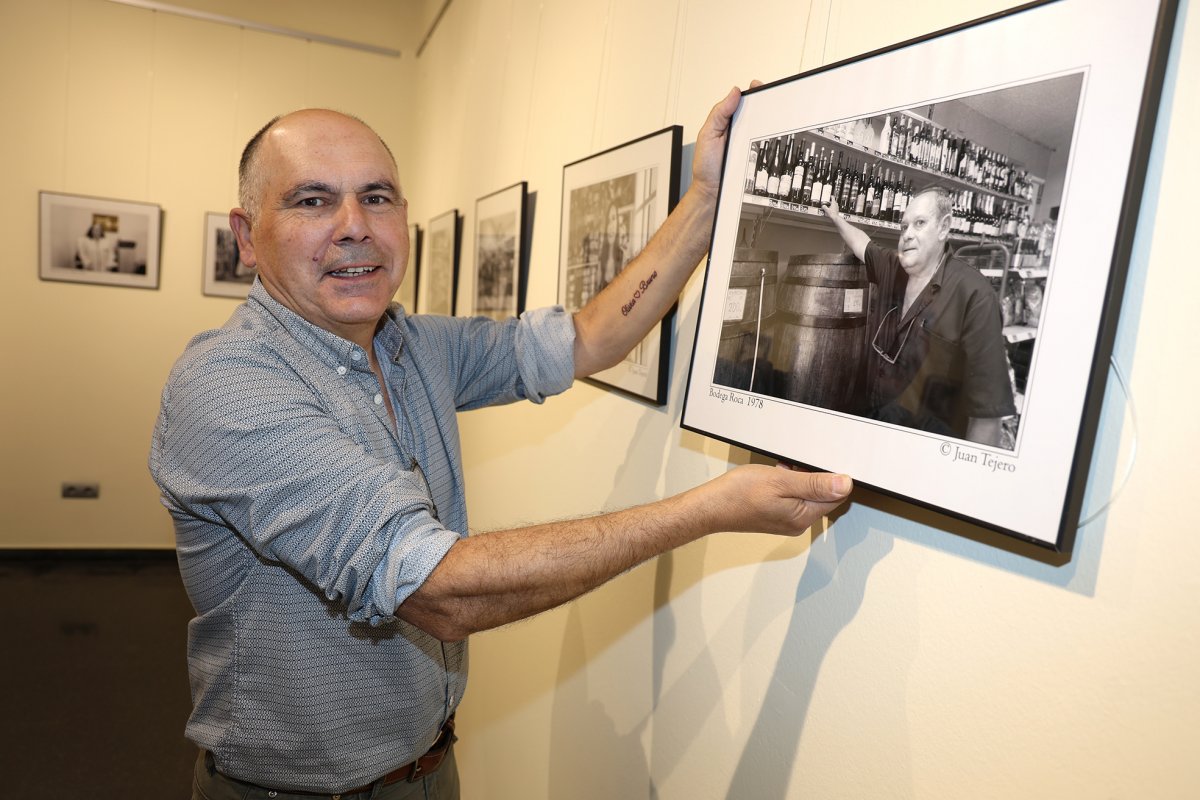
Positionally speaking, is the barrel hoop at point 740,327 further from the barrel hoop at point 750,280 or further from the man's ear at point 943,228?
the man's ear at point 943,228

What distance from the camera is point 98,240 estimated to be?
205 inches

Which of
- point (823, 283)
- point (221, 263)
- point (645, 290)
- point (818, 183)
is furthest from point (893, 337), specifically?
point (221, 263)

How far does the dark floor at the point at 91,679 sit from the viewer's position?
313 cm

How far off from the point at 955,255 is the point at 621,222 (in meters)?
1.08

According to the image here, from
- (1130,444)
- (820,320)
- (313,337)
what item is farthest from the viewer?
(313,337)

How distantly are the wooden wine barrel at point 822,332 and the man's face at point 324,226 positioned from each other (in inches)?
31.1

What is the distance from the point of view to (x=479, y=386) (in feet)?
6.16

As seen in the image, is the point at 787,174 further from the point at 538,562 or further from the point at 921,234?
the point at 538,562

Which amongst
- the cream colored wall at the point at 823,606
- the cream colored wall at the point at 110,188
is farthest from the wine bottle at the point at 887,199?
the cream colored wall at the point at 110,188

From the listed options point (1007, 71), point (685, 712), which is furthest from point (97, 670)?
point (1007, 71)

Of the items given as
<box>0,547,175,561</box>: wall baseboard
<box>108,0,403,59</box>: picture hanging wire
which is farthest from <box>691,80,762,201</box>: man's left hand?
<box>0,547,175,561</box>: wall baseboard

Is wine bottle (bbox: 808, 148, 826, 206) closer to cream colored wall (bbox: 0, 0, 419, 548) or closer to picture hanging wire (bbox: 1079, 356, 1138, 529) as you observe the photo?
picture hanging wire (bbox: 1079, 356, 1138, 529)

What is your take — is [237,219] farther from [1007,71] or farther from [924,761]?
[924,761]

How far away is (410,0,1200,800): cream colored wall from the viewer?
0.78m
